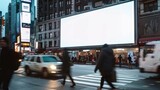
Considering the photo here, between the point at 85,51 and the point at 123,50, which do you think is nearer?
the point at 123,50

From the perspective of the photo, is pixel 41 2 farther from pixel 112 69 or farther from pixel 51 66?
pixel 112 69

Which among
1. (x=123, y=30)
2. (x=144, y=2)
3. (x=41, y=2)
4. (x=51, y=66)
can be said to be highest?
(x=41, y=2)

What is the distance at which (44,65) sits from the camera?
21.4 m

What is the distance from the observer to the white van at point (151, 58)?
19766mm

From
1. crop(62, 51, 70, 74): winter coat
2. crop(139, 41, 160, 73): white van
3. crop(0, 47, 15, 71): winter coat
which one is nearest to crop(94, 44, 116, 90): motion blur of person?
crop(62, 51, 70, 74): winter coat

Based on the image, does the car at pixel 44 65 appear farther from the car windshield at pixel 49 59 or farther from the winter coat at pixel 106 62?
the winter coat at pixel 106 62

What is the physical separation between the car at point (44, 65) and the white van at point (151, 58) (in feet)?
16.9

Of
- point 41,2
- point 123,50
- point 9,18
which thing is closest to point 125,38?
point 123,50

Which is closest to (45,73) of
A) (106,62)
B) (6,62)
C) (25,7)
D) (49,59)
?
(49,59)

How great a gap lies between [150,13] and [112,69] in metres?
39.0

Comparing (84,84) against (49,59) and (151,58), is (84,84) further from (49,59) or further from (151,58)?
(49,59)

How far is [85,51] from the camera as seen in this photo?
65812mm

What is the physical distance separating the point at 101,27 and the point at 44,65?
35535 mm

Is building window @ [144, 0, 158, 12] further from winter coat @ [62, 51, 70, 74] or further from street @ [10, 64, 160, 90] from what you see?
winter coat @ [62, 51, 70, 74]
